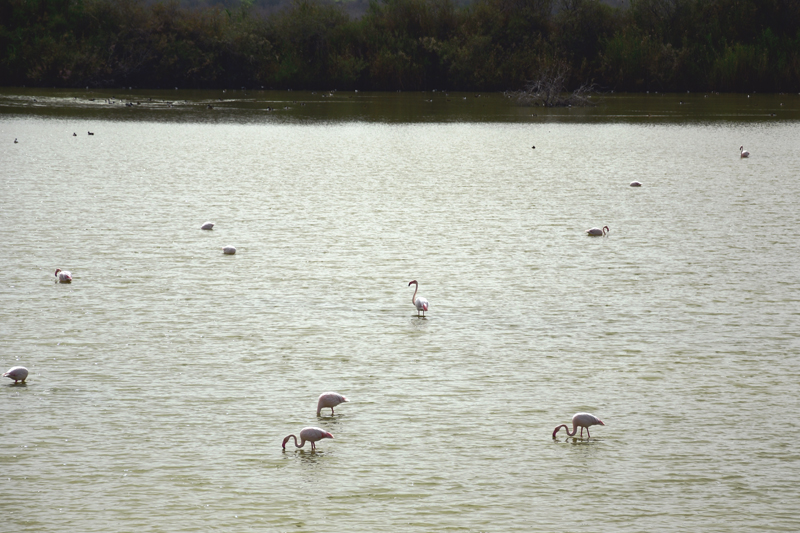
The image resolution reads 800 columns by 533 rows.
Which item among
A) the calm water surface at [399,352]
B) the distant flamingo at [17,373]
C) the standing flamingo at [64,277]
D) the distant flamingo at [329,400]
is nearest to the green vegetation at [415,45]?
the calm water surface at [399,352]

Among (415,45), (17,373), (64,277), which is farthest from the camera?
(415,45)

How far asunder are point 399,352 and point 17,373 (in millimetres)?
2809

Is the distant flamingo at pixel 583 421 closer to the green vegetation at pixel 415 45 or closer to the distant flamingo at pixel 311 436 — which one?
the distant flamingo at pixel 311 436

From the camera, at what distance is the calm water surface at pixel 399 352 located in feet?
18.3

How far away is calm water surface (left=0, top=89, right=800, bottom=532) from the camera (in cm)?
557

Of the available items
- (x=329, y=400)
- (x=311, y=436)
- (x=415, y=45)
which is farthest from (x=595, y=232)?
(x=415, y=45)

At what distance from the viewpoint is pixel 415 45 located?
181ft

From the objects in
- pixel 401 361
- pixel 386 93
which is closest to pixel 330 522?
pixel 401 361

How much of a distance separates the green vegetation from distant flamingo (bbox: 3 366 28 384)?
45.8m

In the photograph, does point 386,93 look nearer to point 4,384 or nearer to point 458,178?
point 458,178

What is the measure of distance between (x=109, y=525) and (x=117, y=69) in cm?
5400

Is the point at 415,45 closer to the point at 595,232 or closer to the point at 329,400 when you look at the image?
the point at 595,232

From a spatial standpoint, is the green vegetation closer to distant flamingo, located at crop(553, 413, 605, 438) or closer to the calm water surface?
the calm water surface

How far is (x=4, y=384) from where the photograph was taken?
7.35 meters
